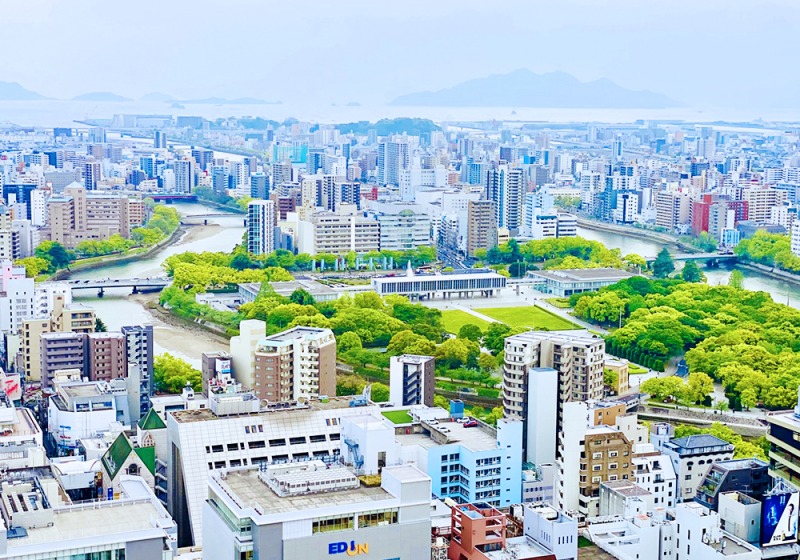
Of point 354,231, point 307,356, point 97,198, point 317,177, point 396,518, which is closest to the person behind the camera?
point 396,518

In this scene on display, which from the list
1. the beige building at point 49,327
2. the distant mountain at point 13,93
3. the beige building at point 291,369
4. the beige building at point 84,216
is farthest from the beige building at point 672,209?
the distant mountain at point 13,93

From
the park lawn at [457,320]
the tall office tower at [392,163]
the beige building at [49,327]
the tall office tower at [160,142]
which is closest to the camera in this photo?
the beige building at [49,327]

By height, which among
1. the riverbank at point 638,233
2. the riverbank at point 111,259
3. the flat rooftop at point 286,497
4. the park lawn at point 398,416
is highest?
the flat rooftop at point 286,497

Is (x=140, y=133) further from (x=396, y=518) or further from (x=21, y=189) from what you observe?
(x=396, y=518)

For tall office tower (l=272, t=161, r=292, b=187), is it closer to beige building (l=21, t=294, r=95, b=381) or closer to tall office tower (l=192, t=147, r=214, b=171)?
tall office tower (l=192, t=147, r=214, b=171)

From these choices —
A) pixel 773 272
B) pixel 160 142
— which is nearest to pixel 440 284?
pixel 773 272

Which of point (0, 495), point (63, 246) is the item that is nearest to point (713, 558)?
point (0, 495)

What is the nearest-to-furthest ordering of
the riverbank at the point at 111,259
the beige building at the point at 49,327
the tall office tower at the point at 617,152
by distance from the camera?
the beige building at the point at 49,327, the riverbank at the point at 111,259, the tall office tower at the point at 617,152

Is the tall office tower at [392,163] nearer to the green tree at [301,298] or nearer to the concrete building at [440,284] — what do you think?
the concrete building at [440,284]
